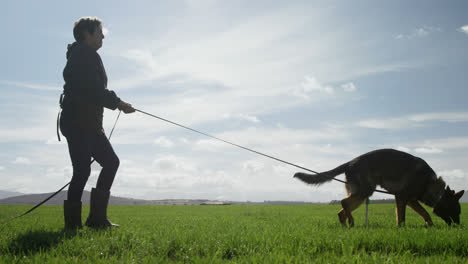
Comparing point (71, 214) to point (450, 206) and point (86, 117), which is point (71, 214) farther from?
point (450, 206)

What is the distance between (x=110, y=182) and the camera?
4766mm

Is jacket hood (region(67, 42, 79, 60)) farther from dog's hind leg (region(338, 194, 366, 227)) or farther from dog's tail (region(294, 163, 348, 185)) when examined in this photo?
dog's hind leg (region(338, 194, 366, 227))

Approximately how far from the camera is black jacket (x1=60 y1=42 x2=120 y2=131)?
4.45 m

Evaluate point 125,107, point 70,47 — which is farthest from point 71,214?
point 70,47

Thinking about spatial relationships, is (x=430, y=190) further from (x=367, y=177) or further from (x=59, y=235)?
(x=59, y=235)

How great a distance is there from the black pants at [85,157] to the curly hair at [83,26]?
1440 millimetres

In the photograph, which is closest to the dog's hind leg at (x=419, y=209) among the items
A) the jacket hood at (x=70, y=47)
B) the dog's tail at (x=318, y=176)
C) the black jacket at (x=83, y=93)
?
the dog's tail at (x=318, y=176)

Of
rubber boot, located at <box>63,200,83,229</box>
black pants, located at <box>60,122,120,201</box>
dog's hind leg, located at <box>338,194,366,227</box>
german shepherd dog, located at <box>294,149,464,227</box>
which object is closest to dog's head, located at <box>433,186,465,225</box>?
german shepherd dog, located at <box>294,149,464,227</box>

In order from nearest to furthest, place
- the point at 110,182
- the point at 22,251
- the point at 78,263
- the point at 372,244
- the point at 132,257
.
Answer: the point at 78,263 → the point at 132,257 → the point at 22,251 → the point at 372,244 → the point at 110,182

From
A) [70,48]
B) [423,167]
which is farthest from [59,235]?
[423,167]

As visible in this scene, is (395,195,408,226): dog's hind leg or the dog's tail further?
the dog's tail

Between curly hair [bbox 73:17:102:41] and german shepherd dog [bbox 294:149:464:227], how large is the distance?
463 centimetres

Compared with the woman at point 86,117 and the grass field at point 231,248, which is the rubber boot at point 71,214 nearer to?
the woman at point 86,117

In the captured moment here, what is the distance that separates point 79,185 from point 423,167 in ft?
21.4
